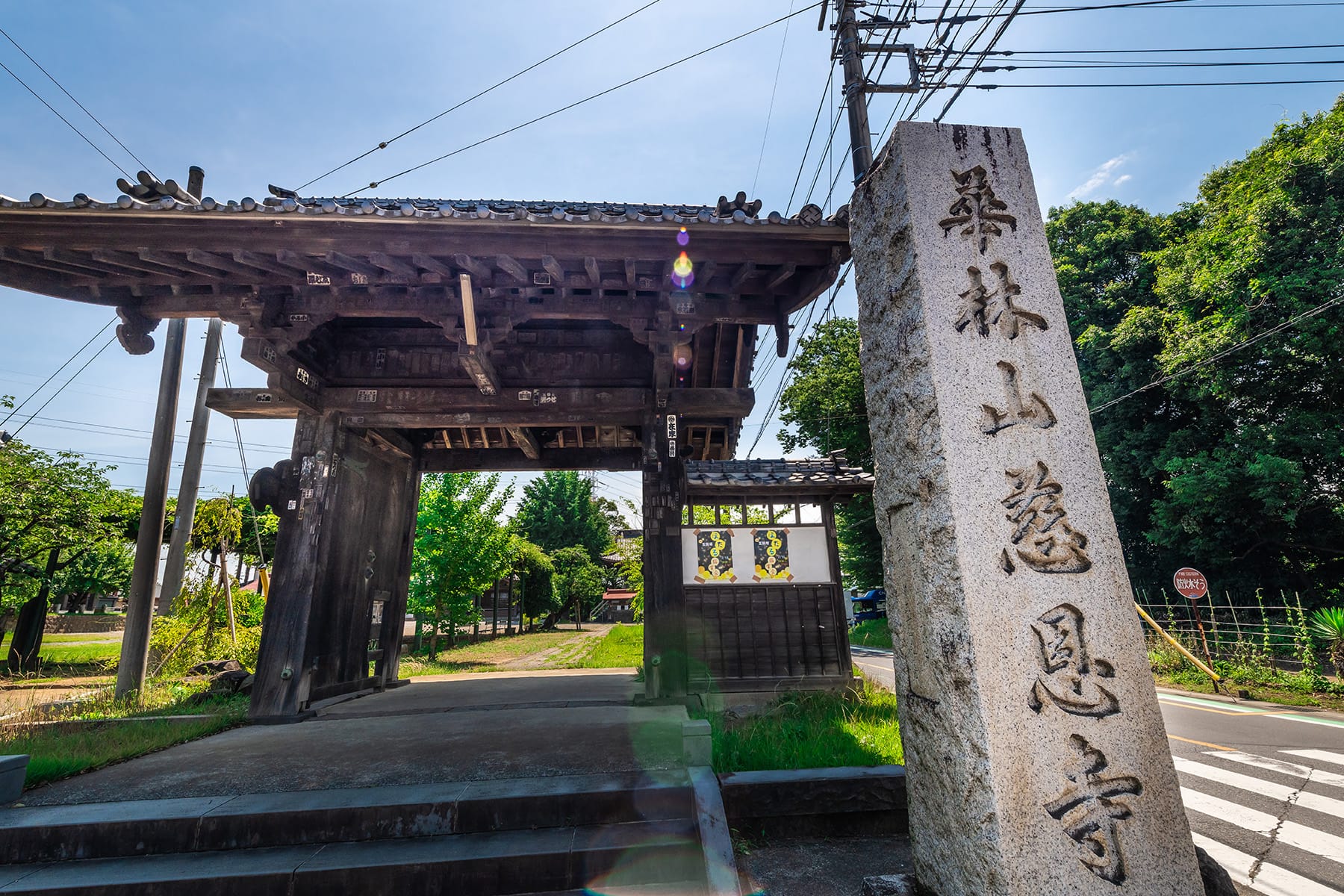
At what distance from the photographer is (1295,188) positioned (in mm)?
14922

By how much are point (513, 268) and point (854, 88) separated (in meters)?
6.89

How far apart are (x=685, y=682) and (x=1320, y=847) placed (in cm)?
550

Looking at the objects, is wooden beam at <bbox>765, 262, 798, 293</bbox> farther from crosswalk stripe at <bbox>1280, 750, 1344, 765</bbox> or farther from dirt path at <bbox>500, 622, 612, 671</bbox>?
dirt path at <bbox>500, 622, 612, 671</bbox>

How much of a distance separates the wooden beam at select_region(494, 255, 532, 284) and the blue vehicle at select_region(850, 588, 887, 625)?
3754 centimetres

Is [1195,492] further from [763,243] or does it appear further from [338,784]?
[338,784]

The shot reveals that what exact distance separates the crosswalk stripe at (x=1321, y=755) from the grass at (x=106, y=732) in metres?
12.8

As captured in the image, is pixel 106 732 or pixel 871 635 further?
pixel 871 635

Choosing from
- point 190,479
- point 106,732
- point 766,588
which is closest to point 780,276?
point 766,588

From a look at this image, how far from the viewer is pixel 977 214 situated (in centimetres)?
338

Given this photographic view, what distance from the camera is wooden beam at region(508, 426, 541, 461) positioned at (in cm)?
882

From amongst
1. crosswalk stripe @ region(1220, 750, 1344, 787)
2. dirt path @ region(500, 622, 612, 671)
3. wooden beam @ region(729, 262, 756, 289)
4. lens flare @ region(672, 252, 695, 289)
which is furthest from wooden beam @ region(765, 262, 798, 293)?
dirt path @ region(500, 622, 612, 671)

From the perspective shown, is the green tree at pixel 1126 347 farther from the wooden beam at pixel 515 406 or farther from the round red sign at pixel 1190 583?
the wooden beam at pixel 515 406

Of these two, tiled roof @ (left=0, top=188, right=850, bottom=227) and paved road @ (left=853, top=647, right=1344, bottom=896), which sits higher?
tiled roof @ (left=0, top=188, right=850, bottom=227)

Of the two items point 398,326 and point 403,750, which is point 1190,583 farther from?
point 398,326
